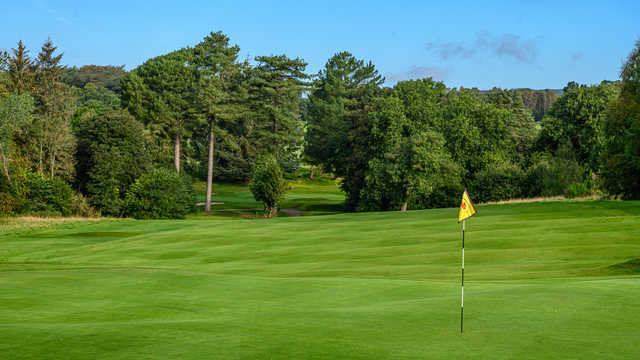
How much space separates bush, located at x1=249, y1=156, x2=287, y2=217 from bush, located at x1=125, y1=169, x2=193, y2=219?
8.48 metres

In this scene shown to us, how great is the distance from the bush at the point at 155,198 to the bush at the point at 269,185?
27.8 ft

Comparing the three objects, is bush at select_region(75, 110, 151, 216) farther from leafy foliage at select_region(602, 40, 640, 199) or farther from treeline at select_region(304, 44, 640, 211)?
leafy foliage at select_region(602, 40, 640, 199)

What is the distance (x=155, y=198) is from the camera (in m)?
78.3

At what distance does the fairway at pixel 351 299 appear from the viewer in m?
12.7

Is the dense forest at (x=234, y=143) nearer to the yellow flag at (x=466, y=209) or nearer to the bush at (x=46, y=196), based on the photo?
the bush at (x=46, y=196)

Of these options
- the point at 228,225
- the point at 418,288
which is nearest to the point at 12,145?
the point at 228,225

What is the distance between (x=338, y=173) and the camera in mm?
90812

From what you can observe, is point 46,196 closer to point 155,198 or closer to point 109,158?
point 109,158

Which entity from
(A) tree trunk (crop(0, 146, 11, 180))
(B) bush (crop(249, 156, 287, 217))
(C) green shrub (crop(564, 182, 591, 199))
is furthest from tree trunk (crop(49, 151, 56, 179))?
(C) green shrub (crop(564, 182, 591, 199))

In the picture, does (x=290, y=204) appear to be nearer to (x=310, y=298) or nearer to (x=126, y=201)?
(x=126, y=201)

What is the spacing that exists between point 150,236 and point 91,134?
39073 mm

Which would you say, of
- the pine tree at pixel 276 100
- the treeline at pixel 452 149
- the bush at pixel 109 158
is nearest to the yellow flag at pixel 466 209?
the treeline at pixel 452 149

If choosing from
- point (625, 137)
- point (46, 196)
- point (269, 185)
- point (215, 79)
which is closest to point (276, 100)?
point (215, 79)

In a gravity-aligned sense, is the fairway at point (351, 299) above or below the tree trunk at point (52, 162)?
below
